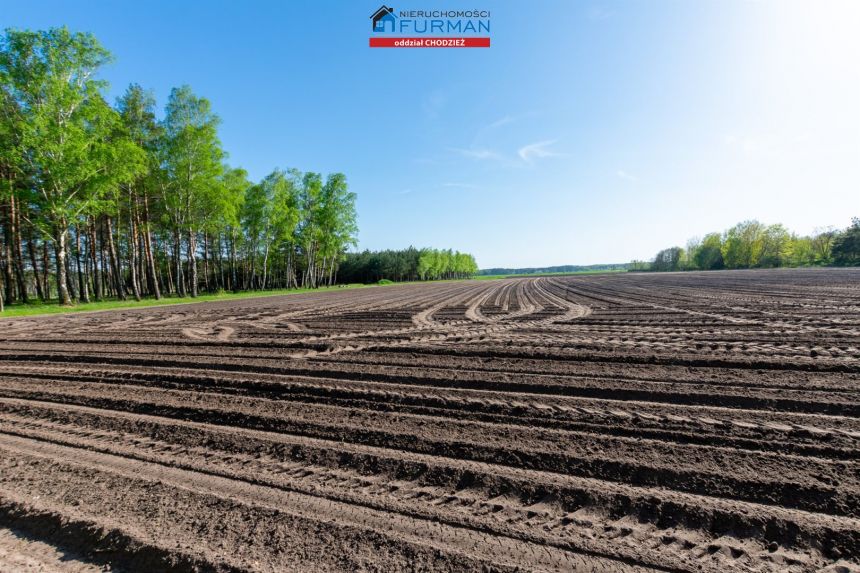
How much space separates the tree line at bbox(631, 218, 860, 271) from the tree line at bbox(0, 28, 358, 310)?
87015 mm

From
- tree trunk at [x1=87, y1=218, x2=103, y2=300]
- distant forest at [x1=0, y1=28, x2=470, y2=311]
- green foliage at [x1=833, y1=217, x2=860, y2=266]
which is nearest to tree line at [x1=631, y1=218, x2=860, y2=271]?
green foliage at [x1=833, y1=217, x2=860, y2=266]

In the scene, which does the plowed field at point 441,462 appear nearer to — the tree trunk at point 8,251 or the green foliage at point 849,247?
the tree trunk at point 8,251

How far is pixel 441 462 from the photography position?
296cm

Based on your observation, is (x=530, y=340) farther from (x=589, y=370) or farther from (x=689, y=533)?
(x=689, y=533)

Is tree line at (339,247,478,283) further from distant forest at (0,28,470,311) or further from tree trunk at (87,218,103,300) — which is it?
tree trunk at (87,218,103,300)

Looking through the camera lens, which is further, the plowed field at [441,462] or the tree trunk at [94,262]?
the tree trunk at [94,262]

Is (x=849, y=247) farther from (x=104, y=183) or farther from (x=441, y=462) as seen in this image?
(x=104, y=183)

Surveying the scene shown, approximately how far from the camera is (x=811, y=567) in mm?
1880

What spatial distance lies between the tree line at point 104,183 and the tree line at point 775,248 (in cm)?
8702

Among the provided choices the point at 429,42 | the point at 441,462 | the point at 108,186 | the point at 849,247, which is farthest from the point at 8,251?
the point at 849,247

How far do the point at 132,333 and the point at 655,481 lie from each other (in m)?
12.4

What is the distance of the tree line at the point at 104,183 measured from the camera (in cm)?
1595

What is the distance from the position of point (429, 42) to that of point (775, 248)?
92.2 metres

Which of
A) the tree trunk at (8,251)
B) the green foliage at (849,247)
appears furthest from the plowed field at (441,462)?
the green foliage at (849,247)
